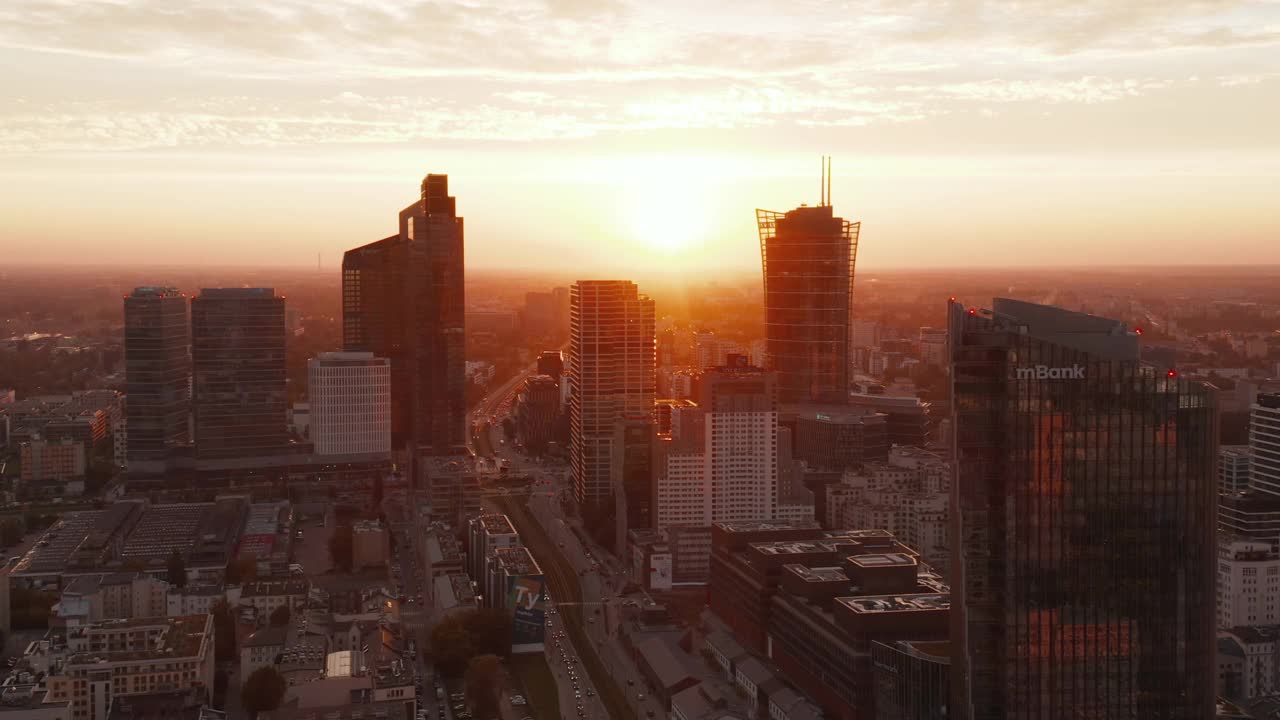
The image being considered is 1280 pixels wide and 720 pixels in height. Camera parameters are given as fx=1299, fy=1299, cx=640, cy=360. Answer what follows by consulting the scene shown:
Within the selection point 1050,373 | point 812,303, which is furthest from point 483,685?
point 812,303

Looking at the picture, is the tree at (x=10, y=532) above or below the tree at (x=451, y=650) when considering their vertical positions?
above

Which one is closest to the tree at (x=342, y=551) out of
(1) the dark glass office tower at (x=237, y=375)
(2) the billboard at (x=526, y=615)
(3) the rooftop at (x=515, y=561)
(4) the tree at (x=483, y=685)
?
(3) the rooftop at (x=515, y=561)

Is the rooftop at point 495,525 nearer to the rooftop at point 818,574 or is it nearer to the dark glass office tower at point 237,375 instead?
the rooftop at point 818,574

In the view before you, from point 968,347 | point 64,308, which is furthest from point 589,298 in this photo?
point 64,308

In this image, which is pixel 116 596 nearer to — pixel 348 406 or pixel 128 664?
pixel 128 664

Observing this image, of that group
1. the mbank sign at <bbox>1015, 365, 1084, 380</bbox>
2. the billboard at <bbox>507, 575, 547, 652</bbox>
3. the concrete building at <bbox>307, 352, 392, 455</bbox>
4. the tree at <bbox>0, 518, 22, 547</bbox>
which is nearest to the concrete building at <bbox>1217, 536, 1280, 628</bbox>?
the mbank sign at <bbox>1015, 365, 1084, 380</bbox>

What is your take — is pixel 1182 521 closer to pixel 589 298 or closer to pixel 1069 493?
pixel 1069 493
